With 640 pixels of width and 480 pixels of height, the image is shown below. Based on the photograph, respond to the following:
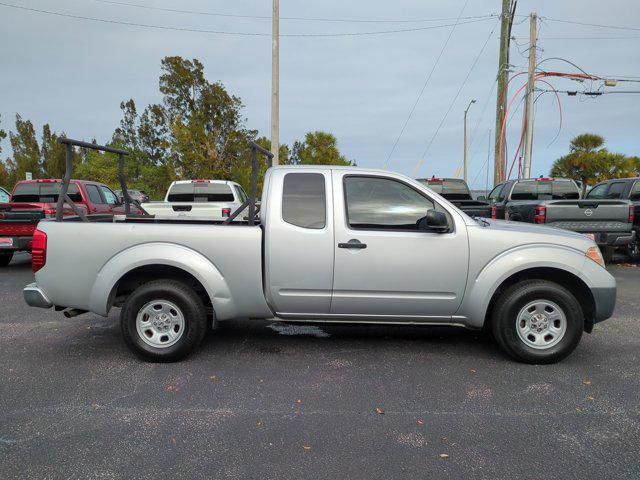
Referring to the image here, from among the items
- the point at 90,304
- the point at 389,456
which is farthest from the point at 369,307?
the point at 90,304

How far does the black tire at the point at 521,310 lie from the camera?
14.3ft

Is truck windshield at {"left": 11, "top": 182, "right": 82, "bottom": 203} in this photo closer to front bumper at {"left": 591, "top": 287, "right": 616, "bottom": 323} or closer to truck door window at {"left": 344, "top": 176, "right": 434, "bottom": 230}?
truck door window at {"left": 344, "top": 176, "right": 434, "bottom": 230}

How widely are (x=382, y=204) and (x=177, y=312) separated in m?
2.19

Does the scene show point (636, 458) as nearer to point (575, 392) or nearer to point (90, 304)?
point (575, 392)

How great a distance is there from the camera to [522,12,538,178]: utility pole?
16.7 meters

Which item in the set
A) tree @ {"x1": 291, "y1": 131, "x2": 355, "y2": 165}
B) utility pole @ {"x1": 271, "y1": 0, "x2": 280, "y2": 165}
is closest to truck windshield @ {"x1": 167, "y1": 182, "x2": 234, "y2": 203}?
utility pole @ {"x1": 271, "y1": 0, "x2": 280, "y2": 165}

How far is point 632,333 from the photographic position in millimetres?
5473

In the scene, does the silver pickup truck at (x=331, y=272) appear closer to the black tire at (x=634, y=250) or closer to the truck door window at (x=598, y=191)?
the black tire at (x=634, y=250)

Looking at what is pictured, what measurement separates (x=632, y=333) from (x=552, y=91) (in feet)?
48.7

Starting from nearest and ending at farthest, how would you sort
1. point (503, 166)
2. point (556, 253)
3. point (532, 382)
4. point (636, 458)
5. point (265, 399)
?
1. point (636, 458)
2. point (265, 399)
3. point (532, 382)
4. point (556, 253)
5. point (503, 166)

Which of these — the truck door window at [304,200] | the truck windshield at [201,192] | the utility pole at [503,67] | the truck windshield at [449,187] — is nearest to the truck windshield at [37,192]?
the truck windshield at [201,192]

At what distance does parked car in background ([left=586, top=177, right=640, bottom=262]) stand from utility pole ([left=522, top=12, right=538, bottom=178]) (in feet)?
13.3

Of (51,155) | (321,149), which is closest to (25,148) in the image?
(51,155)

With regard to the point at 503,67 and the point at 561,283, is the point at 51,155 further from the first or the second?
the point at 561,283
